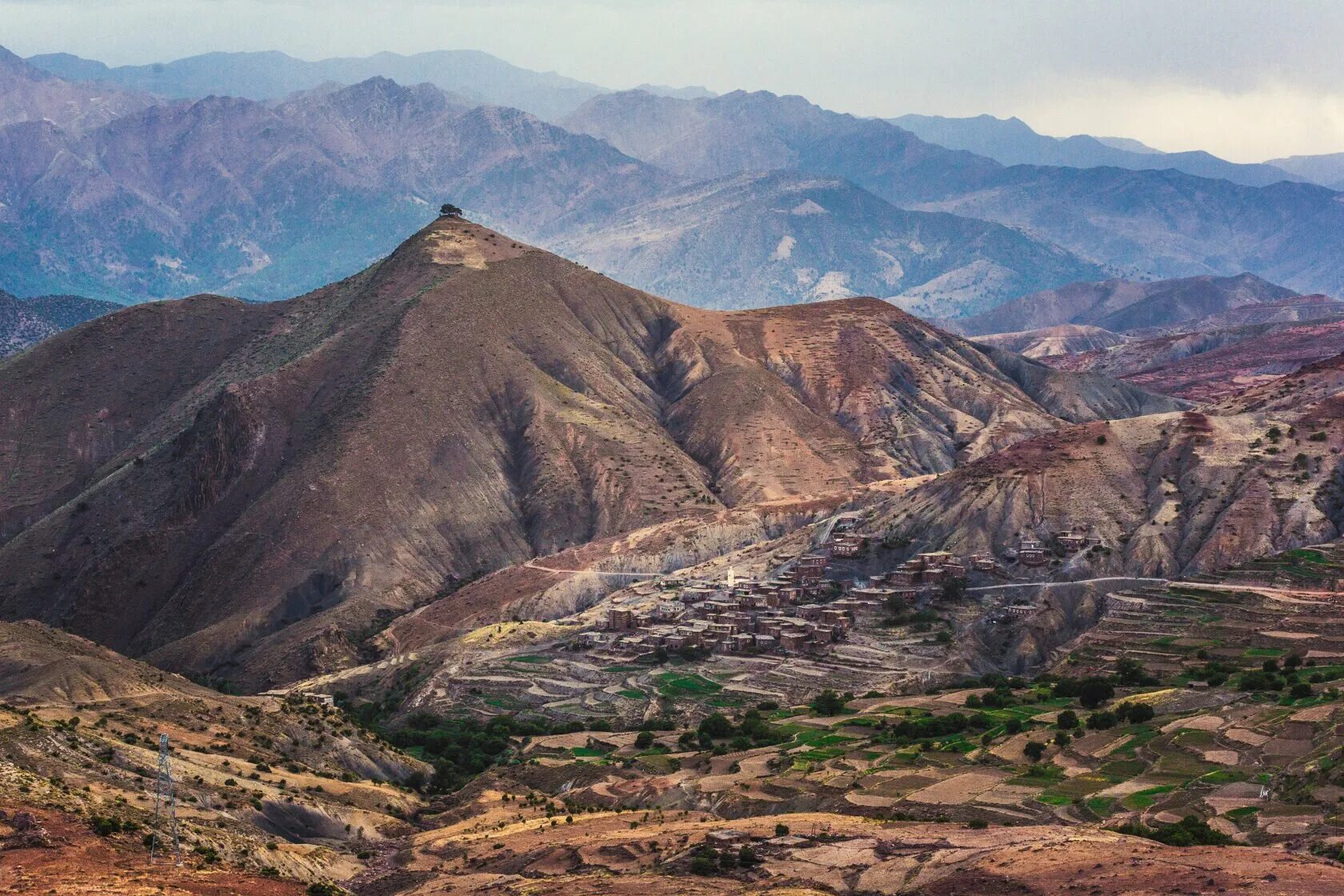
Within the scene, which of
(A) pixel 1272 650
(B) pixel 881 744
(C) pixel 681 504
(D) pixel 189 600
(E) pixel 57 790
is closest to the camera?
(E) pixel 57 790

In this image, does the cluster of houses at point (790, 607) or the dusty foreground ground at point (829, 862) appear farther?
the cluster of houses at point (790, 607)

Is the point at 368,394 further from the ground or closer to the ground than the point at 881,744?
further from the ground

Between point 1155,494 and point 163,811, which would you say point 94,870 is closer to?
point 163,811

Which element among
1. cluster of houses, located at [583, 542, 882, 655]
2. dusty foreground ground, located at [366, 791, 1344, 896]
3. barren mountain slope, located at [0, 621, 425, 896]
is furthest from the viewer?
cluster of houses, located at [583, 542, 882, 655]

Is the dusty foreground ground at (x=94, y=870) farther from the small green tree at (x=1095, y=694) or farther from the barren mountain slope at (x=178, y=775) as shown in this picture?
the small green tree at (x=1095, y=694)

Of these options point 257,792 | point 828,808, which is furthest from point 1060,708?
point 257,792

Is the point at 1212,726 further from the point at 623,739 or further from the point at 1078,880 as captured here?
the point at 623,739

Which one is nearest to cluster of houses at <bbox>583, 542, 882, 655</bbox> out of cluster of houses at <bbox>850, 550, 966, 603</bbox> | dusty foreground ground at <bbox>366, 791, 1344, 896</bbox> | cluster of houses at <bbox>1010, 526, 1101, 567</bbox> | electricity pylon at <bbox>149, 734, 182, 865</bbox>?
cluster of houses at <bbox>850, 550, 966, 603</bbox>

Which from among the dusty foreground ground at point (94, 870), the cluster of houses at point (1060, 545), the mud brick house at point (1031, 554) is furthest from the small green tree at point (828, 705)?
the dusty foreground ground at point (94, 870)

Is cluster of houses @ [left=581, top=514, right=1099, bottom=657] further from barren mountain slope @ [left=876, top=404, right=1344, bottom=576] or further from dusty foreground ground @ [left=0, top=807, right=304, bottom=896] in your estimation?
dusty foreground ground @ [left=0, top=807, right=304, bottom=896]

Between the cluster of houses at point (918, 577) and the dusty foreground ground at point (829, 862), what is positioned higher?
the cluster of houses at point (918, 577)

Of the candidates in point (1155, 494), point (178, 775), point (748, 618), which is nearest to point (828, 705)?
point (748, 618)
